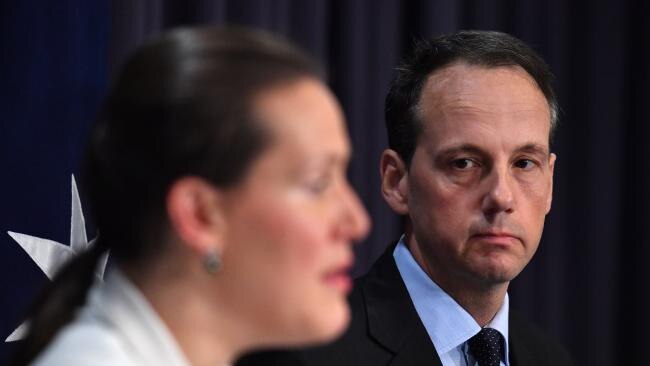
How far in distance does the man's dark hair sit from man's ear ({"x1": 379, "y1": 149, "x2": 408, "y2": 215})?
1 cm

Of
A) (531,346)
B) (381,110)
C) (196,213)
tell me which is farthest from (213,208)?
(381,110)

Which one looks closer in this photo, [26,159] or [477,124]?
[477,124]

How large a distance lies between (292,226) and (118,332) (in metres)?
0.17

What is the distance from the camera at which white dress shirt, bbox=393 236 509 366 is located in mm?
1588

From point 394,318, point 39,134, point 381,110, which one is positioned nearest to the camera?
point 394,318

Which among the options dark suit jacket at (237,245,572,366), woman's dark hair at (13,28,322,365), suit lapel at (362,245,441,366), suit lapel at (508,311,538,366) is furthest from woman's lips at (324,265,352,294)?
suit lapel at (508,311,538,366)

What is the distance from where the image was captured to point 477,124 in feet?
5.07

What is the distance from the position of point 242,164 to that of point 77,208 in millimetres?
1018

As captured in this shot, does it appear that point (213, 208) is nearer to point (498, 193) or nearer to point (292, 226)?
point (292, 226)

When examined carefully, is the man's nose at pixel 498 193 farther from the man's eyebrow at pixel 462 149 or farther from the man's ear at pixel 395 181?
the man's ear at pixel 395 181

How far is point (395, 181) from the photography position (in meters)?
1.67

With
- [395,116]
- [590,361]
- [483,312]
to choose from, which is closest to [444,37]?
[395,116]

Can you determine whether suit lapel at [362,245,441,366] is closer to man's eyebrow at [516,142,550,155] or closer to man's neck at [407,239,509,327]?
man's neck at [407,239,509,327]

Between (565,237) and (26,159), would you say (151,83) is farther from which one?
(565,237)
